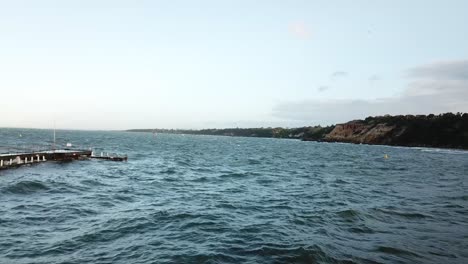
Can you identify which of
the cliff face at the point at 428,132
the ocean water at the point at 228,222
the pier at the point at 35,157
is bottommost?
the ocean water at the point at 228,222

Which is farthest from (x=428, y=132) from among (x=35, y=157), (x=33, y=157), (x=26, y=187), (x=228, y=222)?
(x=26, y=187)

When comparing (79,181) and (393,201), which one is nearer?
(393,201)

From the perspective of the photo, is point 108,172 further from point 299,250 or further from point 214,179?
point 299,250

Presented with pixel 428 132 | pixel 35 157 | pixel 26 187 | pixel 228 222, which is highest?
pixel 428 132

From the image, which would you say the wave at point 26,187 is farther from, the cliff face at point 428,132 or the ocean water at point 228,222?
the cliff face at point 428,132

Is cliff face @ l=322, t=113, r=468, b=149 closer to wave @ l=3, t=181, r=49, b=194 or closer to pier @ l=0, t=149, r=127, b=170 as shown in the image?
pier @ l=0, t=149, r=127, b=170

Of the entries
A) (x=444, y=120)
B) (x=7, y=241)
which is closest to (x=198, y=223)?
(x=7, y=241)

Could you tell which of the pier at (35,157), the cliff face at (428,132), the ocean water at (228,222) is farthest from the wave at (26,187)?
the cliff face at (428,132)

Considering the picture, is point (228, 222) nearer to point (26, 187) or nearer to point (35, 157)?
point (26, 187)

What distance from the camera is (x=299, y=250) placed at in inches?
677

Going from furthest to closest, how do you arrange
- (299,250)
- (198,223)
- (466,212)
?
(466,212) → (198,223) → (299,250)

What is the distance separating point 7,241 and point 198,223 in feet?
34.1

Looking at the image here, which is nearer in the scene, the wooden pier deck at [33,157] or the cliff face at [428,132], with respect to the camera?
the wooden pier deck at [33,157]

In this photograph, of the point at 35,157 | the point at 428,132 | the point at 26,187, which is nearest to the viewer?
the point at 26,187
